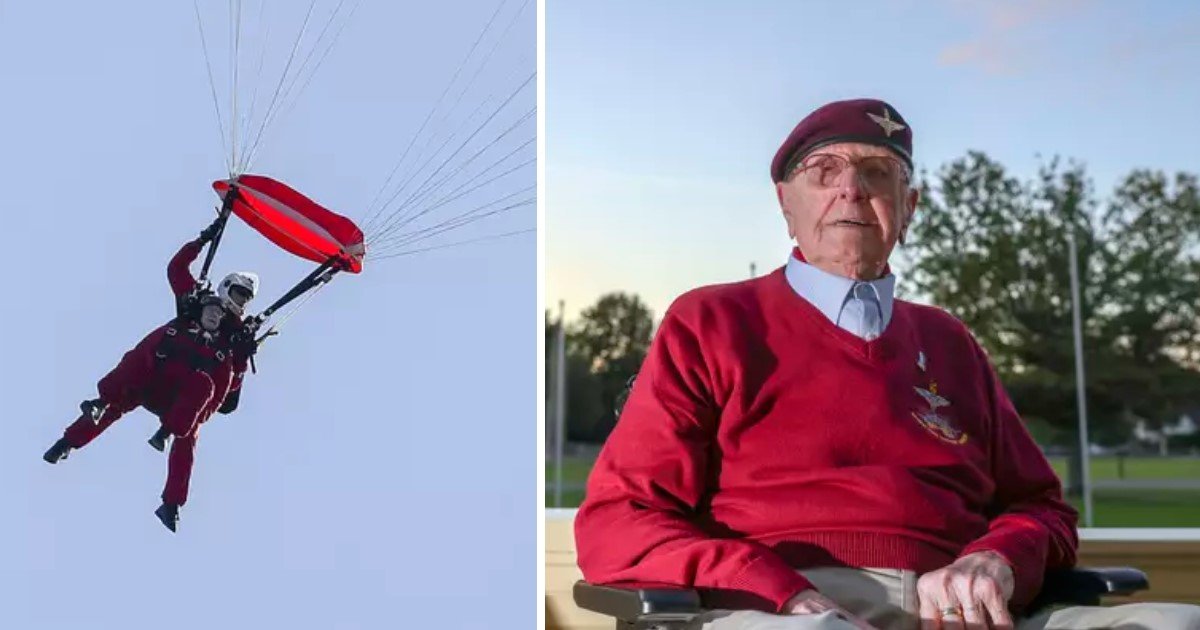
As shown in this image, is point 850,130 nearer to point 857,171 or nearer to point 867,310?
point 857,171

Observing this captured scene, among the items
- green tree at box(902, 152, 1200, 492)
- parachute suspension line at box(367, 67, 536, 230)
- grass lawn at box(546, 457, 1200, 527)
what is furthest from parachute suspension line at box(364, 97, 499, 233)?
grass lawn at box(546, 457, 1200, 527)

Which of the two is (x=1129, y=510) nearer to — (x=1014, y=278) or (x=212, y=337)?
(x=1014, y=278)

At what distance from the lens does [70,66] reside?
1.87m

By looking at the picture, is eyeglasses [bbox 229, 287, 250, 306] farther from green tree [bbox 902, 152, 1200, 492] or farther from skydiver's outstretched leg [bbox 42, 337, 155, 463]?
green tree [bbox 902, 152, 1200, 492]

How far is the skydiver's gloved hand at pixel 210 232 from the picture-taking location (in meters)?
1.89

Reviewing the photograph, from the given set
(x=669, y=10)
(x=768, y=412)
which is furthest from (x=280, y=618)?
(x=669, y=10)

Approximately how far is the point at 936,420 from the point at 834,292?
0.19 m

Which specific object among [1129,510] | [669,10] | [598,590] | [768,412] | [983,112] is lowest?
[1129,510]

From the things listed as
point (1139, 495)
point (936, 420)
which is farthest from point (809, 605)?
point (1139, 495)

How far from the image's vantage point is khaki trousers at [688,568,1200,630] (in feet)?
4.26

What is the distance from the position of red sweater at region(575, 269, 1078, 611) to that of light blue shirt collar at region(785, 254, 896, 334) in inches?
0.5

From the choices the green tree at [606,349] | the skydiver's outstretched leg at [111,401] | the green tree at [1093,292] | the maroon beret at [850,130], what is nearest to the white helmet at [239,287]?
the skydiver's outstretched leg at [111,401]

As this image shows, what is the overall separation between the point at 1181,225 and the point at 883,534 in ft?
29.3

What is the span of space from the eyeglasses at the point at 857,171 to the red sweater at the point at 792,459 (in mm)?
130
